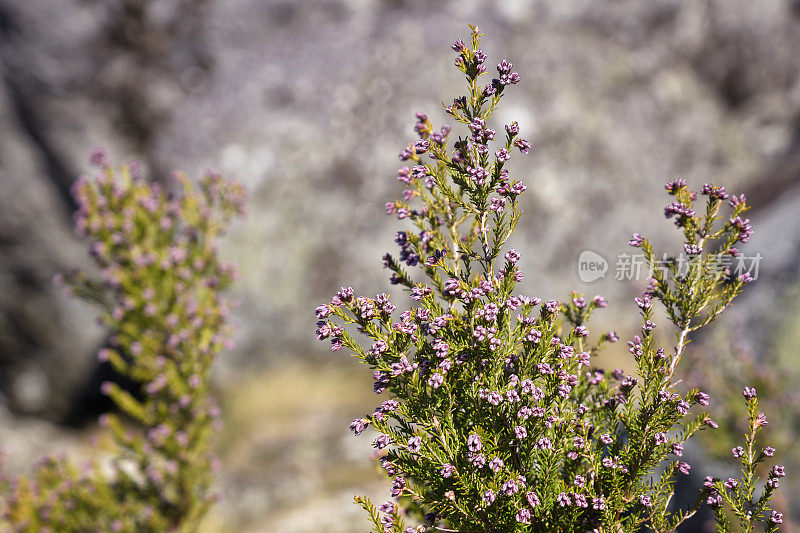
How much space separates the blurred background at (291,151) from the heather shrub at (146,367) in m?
2.09

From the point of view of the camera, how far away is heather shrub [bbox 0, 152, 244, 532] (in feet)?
15.1

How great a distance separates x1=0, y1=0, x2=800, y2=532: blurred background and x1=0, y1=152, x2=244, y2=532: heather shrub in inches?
82.1

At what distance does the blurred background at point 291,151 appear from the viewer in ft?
24.5

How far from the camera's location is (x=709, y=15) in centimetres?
926

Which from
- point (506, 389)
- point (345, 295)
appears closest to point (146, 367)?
point (345, 295)

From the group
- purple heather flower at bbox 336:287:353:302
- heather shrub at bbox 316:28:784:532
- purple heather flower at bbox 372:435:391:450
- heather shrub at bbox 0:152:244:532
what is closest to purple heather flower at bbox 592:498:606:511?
heather shrub at bbox 316:28:784:532

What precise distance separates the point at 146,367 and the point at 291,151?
3.92 m

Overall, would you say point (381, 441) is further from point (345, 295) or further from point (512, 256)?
point (512, 256)

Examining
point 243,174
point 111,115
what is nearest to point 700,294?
point 243,174

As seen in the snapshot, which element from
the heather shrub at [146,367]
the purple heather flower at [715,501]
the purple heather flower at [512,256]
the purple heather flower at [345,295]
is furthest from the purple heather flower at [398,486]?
the heather shrub at [146,367]

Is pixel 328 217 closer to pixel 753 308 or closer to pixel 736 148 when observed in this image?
pixel 753 308

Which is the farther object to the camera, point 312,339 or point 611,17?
point 611,17

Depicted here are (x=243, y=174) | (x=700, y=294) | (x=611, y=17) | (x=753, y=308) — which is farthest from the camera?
(x=611, y=17)

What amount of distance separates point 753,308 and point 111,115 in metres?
8.27
